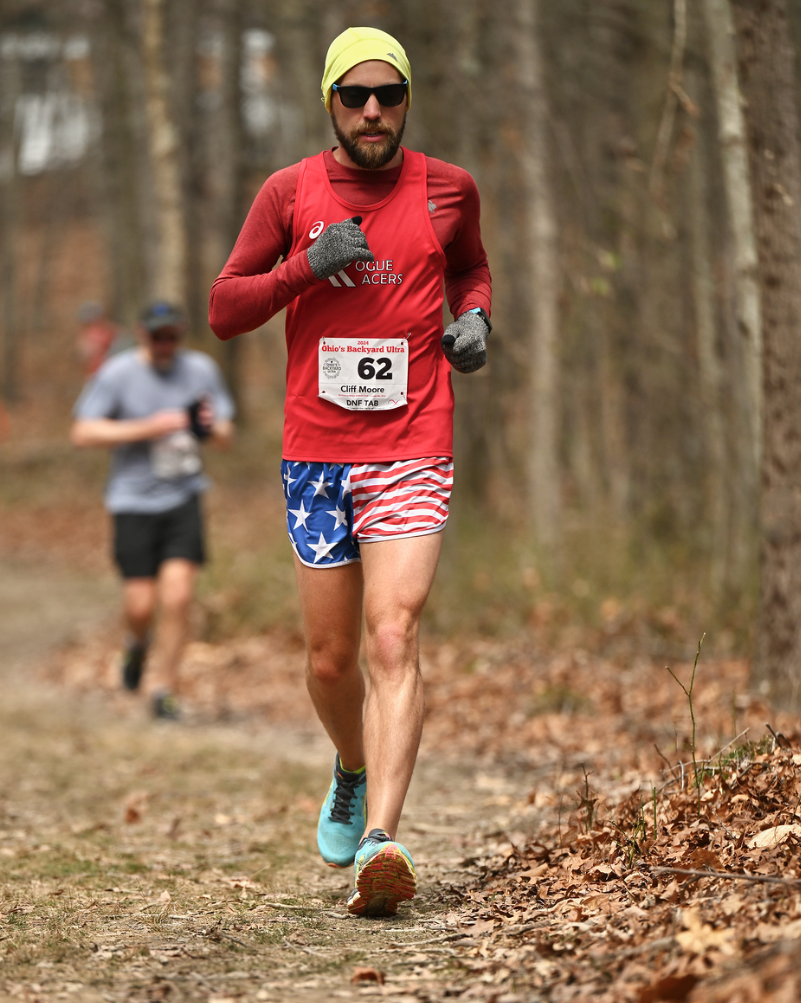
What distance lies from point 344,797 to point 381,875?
704 millimetres

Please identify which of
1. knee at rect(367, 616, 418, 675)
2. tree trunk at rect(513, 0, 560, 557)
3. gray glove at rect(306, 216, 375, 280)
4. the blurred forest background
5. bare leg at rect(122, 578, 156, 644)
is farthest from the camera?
tree trunk at rect(513, 0, 560, 557)

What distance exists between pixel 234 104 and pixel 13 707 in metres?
18.0

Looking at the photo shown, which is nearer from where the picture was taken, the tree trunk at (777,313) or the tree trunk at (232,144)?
the tree trunk at (777,313)

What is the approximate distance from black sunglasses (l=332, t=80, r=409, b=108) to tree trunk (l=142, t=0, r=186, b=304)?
9038 mm

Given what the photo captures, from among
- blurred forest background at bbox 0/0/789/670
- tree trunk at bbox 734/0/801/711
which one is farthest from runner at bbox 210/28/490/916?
tree trunk at bbox 734/0/801/711

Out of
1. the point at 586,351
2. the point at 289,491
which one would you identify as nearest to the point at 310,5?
the point at 586,351

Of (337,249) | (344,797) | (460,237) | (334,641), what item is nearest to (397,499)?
(334,641)

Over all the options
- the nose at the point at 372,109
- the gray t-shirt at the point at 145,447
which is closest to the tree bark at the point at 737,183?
the nose at the point at 372,109

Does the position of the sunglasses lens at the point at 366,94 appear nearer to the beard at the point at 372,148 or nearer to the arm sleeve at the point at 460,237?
the beard at the point at 372,148

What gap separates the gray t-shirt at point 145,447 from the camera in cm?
831

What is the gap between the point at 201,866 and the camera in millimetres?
4520

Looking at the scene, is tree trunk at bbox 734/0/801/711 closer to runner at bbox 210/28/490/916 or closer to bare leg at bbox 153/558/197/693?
runner at bbox 210/28/490/916

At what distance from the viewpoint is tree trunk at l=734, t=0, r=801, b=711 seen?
556 cm

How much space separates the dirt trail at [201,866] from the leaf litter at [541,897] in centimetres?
1
